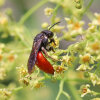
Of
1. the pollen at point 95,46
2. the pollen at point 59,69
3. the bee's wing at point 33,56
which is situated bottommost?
the pollen at point 95,46

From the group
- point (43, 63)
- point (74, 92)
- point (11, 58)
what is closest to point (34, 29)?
point (11, 58)

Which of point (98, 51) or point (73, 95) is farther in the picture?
point (73, 95)

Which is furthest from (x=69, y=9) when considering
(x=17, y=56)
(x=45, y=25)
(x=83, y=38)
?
(x=83, y=38)

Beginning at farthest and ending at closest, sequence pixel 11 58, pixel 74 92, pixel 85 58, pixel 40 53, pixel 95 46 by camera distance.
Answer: pixel 11 58, pixel 74 92, pixel 40 53, pixel 85 58, pixel 95 46

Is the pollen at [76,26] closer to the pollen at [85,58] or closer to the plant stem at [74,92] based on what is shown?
the pollen at [85,58]

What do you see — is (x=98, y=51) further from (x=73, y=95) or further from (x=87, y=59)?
(x=73, y=95)

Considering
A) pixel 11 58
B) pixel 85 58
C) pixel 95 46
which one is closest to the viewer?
pixel 95 46

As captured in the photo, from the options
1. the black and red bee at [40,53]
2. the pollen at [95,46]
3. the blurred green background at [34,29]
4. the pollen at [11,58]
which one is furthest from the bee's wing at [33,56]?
the pollen at [11,58]

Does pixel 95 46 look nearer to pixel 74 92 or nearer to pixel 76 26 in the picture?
pixel 76 26

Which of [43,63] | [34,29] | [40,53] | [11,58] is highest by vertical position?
[34,29]
